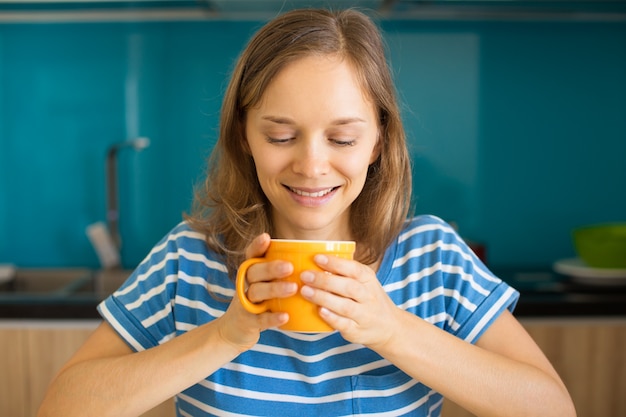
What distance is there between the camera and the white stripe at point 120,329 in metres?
1.11

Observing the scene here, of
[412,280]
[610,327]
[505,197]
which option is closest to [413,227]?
[412,280]

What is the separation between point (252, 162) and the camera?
121 cm

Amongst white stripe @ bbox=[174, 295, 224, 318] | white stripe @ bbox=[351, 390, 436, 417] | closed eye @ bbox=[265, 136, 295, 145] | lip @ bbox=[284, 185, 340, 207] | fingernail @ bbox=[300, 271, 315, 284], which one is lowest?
white stripe @ bbox=[351, 390, 436, 417]

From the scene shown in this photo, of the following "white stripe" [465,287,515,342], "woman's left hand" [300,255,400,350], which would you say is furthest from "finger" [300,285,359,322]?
"white stripe" [465,287,515,342]

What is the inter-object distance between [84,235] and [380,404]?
189 centimetres

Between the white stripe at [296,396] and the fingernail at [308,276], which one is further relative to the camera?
the white stripe at [296,396]

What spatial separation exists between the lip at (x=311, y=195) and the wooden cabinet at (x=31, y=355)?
1.31m

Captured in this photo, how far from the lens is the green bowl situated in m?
2.34

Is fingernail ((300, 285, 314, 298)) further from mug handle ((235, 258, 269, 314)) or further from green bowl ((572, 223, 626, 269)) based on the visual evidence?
green bowl ((572, 223, 626, 269))

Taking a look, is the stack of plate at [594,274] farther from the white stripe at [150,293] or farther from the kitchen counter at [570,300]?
the white stripe at [150,293]

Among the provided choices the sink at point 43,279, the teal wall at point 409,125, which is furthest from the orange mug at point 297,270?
the sink at point 43,279

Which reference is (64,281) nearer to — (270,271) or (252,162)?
(252,162)

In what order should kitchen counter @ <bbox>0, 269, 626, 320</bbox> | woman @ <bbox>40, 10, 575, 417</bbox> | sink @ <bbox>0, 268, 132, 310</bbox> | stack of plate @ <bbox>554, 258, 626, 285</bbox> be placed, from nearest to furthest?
woman @ <bbox>40, 10, 575, 417</bbox>, kitchen counter @ <bbox>0, 269, 626, 320</bbox>, stack of plate @ <bbox>554, 258, 626, 285</bbox>, sink @ <bbox>0, 268, 132, 310</bbox>

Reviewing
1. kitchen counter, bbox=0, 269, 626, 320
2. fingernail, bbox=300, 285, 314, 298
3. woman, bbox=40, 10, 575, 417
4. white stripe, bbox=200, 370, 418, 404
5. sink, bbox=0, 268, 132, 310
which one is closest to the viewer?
fingernail, bbox=300, 285, 314, 298
